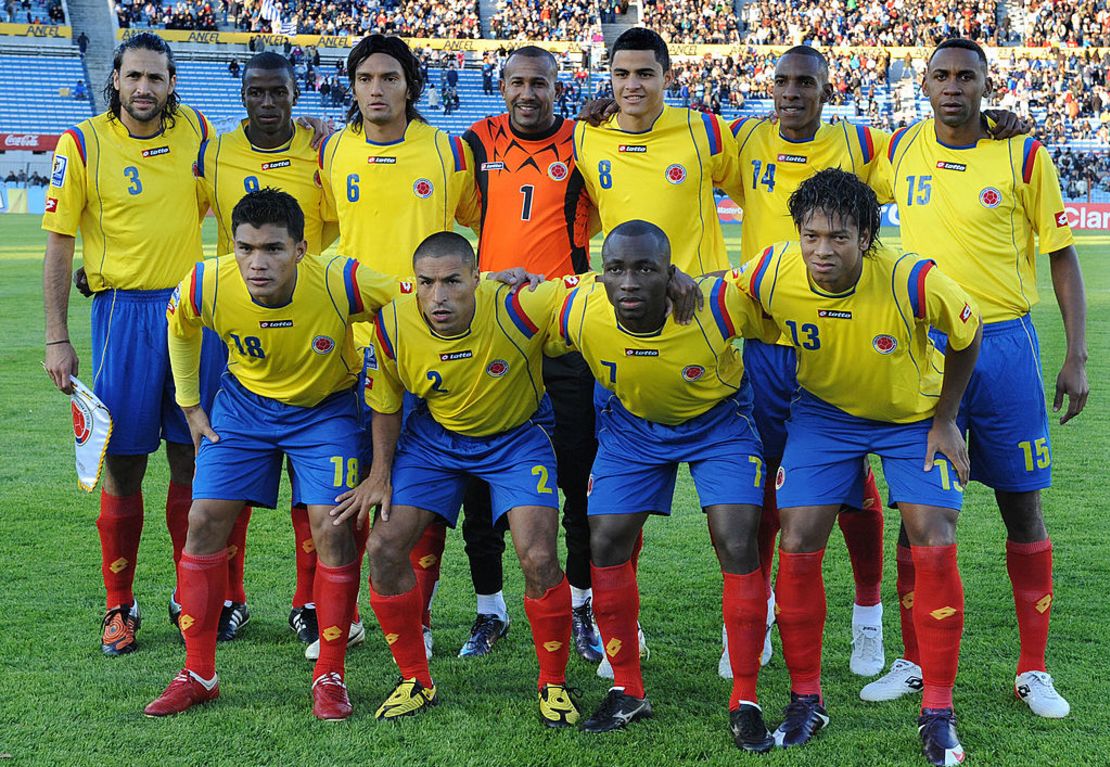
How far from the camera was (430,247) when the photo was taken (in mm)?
4172

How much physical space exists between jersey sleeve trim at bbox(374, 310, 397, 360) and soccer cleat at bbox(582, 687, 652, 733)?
1.46 metres

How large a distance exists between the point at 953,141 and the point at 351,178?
2384 millimetres

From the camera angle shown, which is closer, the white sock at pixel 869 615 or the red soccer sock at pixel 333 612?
the red soccer sock at pixel 333 612

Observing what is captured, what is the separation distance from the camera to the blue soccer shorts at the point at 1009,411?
4188 mm

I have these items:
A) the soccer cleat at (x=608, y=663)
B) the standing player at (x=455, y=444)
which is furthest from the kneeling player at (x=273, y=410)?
the soccer cleat at (x=608, y=663)

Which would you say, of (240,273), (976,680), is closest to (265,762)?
(240,273)

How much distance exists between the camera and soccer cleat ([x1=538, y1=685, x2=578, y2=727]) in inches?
161

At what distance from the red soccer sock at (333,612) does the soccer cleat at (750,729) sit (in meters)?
1.43

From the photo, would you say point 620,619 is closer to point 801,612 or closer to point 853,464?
point 801,612

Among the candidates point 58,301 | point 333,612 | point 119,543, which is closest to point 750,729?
point 333,612

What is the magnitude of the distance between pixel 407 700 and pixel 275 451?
1064 millimetres

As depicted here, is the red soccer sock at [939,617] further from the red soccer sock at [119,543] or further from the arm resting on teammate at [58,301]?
the arm resting on teammate at [58,301]

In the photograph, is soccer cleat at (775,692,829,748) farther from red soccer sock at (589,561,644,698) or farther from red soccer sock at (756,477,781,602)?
red soccer sock at (756,477,781,602)

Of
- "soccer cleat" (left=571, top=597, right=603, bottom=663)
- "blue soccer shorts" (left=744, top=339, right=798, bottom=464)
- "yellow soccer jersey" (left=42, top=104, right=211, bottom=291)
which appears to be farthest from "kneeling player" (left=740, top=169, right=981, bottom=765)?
→ "yellow soccer jersey" (left=42, top=104, right=211, bottom=291)
